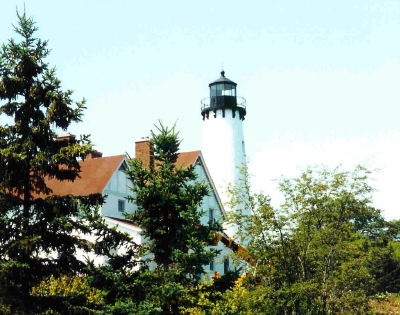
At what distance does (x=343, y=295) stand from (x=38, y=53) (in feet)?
45.0

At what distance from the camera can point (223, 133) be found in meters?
43.2

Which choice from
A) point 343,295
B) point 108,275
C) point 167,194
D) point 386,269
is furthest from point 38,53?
point 386,269

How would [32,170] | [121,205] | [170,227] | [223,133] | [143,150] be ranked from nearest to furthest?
[32,170] → [170,227] → [121,205] → [143,150] → [223,133]

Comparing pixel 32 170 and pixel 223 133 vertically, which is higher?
pixel 223 133

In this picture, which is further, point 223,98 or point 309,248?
point 223,98

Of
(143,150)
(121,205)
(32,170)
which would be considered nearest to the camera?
(32,170)

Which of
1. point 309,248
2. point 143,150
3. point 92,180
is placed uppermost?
point 143,150

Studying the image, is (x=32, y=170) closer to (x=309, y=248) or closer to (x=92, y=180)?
(x=309, y=248)

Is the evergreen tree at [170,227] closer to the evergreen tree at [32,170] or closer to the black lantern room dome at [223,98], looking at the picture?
the evergreen tree at [32,170]

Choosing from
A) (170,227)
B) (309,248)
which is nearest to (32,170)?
(170,227)

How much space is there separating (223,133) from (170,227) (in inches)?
983

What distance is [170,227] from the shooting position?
1873 cm

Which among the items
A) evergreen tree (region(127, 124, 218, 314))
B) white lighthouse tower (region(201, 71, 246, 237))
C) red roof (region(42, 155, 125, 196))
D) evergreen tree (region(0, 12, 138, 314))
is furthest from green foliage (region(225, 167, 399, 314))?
white lighthouse tower (region(201, 71, 246, 237))

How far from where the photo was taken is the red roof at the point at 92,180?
96.6 ft
